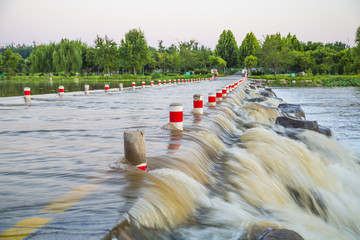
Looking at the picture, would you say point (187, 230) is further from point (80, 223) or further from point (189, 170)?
point (189, 170)

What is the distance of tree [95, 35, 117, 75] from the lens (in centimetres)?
7825

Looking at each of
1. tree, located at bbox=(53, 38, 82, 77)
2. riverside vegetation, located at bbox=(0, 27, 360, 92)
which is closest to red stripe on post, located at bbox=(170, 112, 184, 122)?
riverside vegetation, located at bbox=(0, 27, 360, 92)

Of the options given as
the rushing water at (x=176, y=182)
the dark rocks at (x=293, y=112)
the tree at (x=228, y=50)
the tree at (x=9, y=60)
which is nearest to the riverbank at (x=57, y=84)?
the tree at (x=9, y=60)

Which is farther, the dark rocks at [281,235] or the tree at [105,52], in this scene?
the tree at [105,52]

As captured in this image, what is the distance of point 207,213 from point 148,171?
98 cm

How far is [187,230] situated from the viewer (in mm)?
3430

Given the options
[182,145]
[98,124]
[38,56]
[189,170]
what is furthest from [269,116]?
[38,56]

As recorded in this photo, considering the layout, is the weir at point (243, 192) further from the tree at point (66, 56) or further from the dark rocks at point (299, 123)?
the tree at point (66, 56)

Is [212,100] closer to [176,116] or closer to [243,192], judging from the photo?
[176,116]

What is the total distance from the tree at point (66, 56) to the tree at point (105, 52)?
8.15 meters

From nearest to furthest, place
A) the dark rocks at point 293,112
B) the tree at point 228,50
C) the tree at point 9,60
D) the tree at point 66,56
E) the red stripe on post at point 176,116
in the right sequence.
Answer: the red stripe on post at point 176,116, the dark rocks at point 293,112, the tree at point 66,56, the tree at point 9,60, the tree at point 228,50

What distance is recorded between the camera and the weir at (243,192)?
3.42 metres

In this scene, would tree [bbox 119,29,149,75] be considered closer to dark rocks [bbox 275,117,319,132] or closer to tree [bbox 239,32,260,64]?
tree [bbox 239,32,260,64]

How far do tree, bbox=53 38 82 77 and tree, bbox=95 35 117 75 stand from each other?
8155 mm
